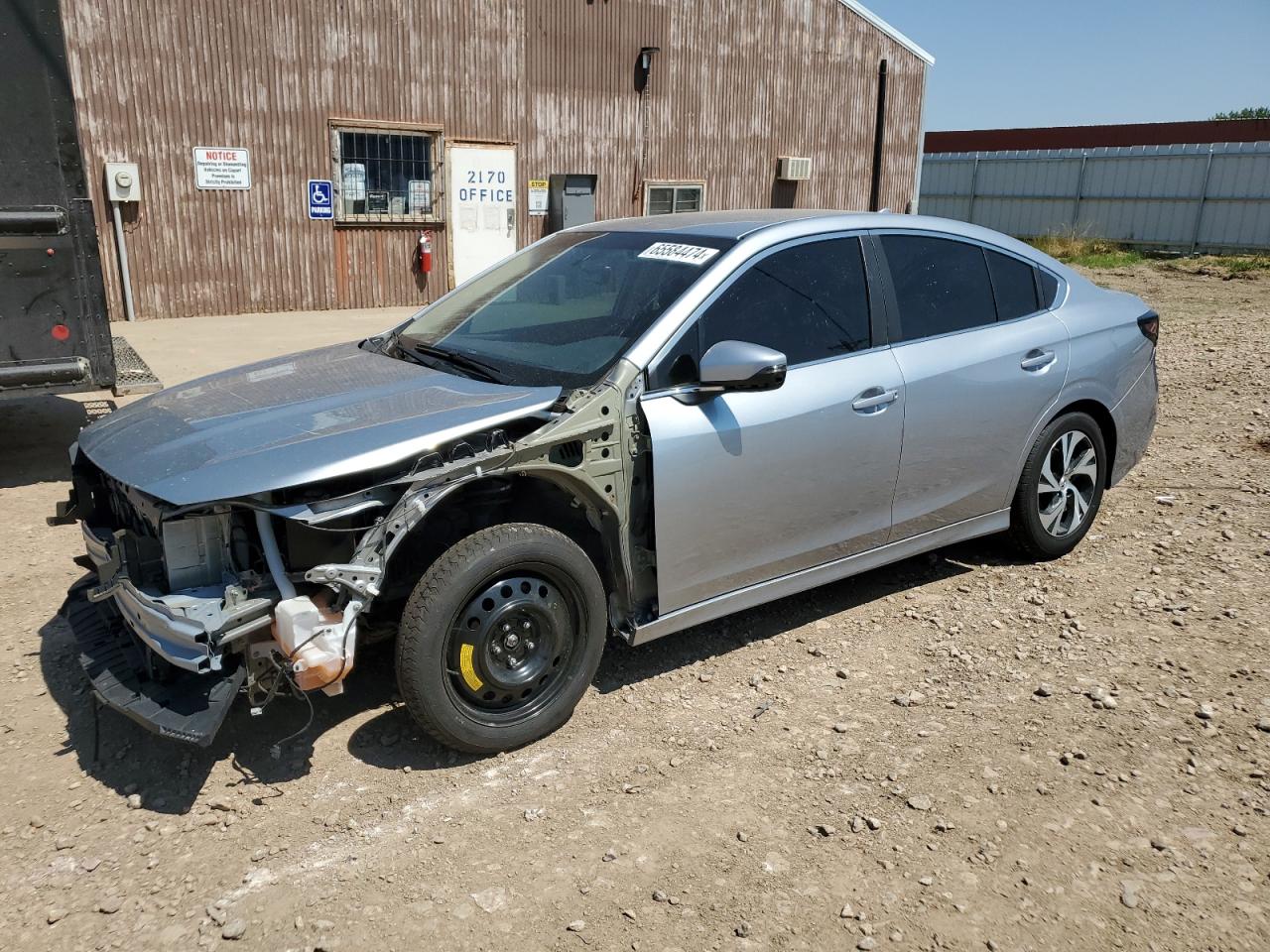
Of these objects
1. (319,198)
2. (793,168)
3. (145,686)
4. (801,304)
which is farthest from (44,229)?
(793,168)

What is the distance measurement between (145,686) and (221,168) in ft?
39.2

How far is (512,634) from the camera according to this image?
3447mm

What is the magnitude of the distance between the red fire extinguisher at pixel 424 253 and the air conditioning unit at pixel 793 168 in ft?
23.1

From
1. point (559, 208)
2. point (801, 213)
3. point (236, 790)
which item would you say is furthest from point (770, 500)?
point (559, 208)

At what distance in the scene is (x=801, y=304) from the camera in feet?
13.5

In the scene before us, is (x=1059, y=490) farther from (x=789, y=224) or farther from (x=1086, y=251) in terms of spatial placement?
(x=1086, y=251)

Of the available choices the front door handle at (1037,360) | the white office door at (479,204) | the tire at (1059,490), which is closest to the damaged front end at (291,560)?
the front door handle at (1037,360)

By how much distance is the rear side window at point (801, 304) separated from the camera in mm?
Result: 3918

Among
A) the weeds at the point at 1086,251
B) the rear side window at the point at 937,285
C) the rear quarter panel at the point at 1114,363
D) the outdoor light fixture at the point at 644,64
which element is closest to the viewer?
the rear side window at the point at 937,285

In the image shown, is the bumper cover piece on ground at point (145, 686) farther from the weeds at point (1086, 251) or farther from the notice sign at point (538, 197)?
the weeds at point (1086, 251)

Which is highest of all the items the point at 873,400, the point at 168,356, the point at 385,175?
the point at 385,175

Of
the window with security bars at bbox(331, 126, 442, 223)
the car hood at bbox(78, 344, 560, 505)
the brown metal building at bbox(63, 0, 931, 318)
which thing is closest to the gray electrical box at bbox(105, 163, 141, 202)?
the brown metal building at bbox(63, 0, 931, 318)

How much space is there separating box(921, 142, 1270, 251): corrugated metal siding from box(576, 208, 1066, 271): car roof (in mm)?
22812

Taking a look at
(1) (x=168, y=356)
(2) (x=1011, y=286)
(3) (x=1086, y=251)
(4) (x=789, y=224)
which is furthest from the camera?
(3) (x=1086, y=251)
